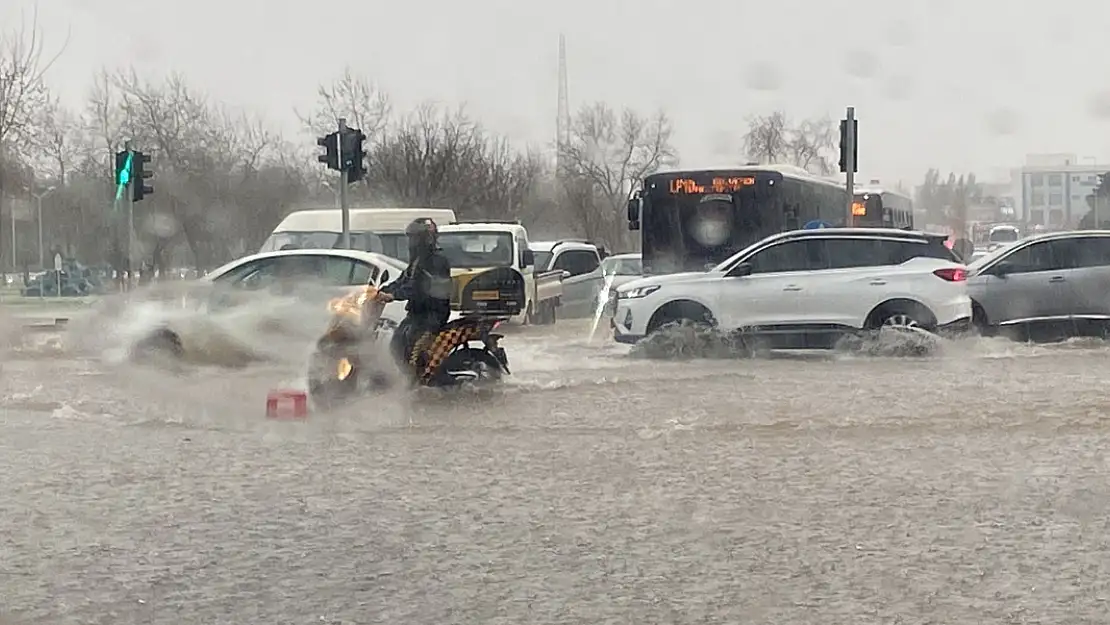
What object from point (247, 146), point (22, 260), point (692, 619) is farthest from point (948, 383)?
point (22, 260)

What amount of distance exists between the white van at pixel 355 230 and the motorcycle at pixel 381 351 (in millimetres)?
11455

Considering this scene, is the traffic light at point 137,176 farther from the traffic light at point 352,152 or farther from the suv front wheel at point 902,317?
the suv front wheel at point 902,317

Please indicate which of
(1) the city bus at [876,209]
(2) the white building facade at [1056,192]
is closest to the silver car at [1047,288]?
(1) the city bus at [876,209]

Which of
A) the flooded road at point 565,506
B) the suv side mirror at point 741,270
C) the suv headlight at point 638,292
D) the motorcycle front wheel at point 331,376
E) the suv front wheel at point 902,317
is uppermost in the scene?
the suv side mirror at point 741,270

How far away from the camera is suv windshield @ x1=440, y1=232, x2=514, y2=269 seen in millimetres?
24167

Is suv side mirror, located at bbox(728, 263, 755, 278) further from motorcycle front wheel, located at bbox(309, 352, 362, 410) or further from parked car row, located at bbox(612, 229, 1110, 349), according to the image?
motorcycle front wheel, located at bbox(309, 352, 362, 410)

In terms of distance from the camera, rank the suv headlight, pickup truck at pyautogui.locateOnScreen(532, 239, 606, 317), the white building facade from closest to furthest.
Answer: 1. the suv headlight
2. pickup truck at pyautogui.locateOnScreen(532, 239, 606, 317)
3. the white building facade

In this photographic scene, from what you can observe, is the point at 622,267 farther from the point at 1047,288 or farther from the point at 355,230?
the point at 1047,288

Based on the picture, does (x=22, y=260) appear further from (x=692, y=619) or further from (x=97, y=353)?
(x=692, y=619)

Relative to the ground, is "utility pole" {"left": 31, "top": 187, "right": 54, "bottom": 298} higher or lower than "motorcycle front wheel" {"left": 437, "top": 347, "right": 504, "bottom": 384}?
higher

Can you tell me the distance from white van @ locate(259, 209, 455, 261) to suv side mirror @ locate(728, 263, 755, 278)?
8.60m

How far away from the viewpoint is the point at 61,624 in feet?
18.9

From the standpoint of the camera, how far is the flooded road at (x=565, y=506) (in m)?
6.07

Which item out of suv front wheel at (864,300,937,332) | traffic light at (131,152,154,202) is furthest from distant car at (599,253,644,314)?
suv front wheel at (864,300,937,332)
